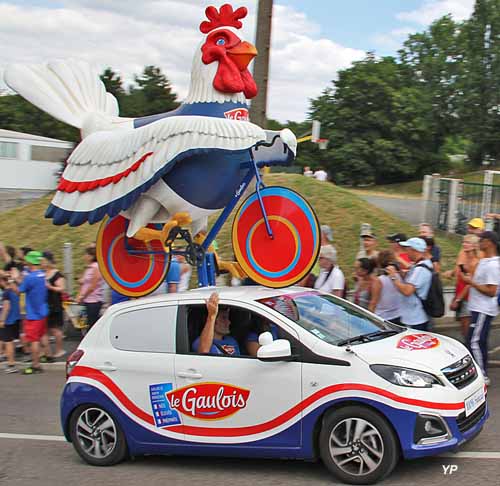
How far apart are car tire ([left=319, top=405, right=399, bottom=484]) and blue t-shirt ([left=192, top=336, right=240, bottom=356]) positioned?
1.03m

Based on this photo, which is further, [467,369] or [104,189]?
[104,189]

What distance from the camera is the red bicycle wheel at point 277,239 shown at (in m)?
7.50

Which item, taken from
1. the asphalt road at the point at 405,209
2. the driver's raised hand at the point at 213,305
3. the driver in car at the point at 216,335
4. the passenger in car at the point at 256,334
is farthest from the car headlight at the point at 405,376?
the asphalt road at the point at 405,209

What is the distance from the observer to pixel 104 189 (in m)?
8.02

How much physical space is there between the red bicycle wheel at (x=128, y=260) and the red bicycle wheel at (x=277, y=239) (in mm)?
1206

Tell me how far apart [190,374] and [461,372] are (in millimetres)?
2144

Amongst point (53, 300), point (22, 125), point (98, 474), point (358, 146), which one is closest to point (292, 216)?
point (98, 474)

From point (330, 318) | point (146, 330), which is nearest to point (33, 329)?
point (146, 330)

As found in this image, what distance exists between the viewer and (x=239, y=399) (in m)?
6.09

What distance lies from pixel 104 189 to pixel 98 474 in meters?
2.88

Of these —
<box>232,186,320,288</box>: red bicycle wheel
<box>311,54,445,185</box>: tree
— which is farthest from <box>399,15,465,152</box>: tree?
<box>232,186,320,288</box>: red bicycle wheel

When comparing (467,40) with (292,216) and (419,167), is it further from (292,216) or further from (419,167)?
(292,216)

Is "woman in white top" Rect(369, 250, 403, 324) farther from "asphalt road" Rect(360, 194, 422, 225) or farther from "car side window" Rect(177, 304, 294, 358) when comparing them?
"asphalt road" Rect(360, 194, 422, 225)

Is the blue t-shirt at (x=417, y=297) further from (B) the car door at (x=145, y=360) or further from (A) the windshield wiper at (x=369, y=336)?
(B) the car door at (x=145, y=360)
